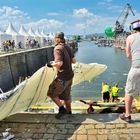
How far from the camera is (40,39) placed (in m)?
65.6

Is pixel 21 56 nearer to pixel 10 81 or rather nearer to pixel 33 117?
pixel 10 81

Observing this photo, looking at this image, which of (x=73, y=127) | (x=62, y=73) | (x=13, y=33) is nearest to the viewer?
(x=73, y=127)

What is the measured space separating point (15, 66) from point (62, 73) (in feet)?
87.2

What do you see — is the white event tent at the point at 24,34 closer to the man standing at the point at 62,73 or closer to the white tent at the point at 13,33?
the white tent at the point at 13,33

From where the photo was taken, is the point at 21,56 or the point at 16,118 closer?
the point at 16,118

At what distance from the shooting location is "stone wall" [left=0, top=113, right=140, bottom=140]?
6.56 meters

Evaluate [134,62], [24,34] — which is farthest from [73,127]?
[24,34]

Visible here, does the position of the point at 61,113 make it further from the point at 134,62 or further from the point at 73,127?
the point at 134,62

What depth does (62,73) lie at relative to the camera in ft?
24.1

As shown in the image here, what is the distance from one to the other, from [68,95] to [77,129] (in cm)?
100

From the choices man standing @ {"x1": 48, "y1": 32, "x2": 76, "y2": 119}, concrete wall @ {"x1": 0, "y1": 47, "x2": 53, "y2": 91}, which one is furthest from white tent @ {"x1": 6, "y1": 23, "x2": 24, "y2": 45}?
man standing @ {"x1": 48, "y1": 32, "x2": 76, "y2": 119}

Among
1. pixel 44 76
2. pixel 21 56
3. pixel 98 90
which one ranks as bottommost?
pixel 98 90

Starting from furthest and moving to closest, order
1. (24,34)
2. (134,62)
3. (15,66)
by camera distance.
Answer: (24,34)
(15,66)
(134,62)

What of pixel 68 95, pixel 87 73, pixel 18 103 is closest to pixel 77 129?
pixel 68 95
